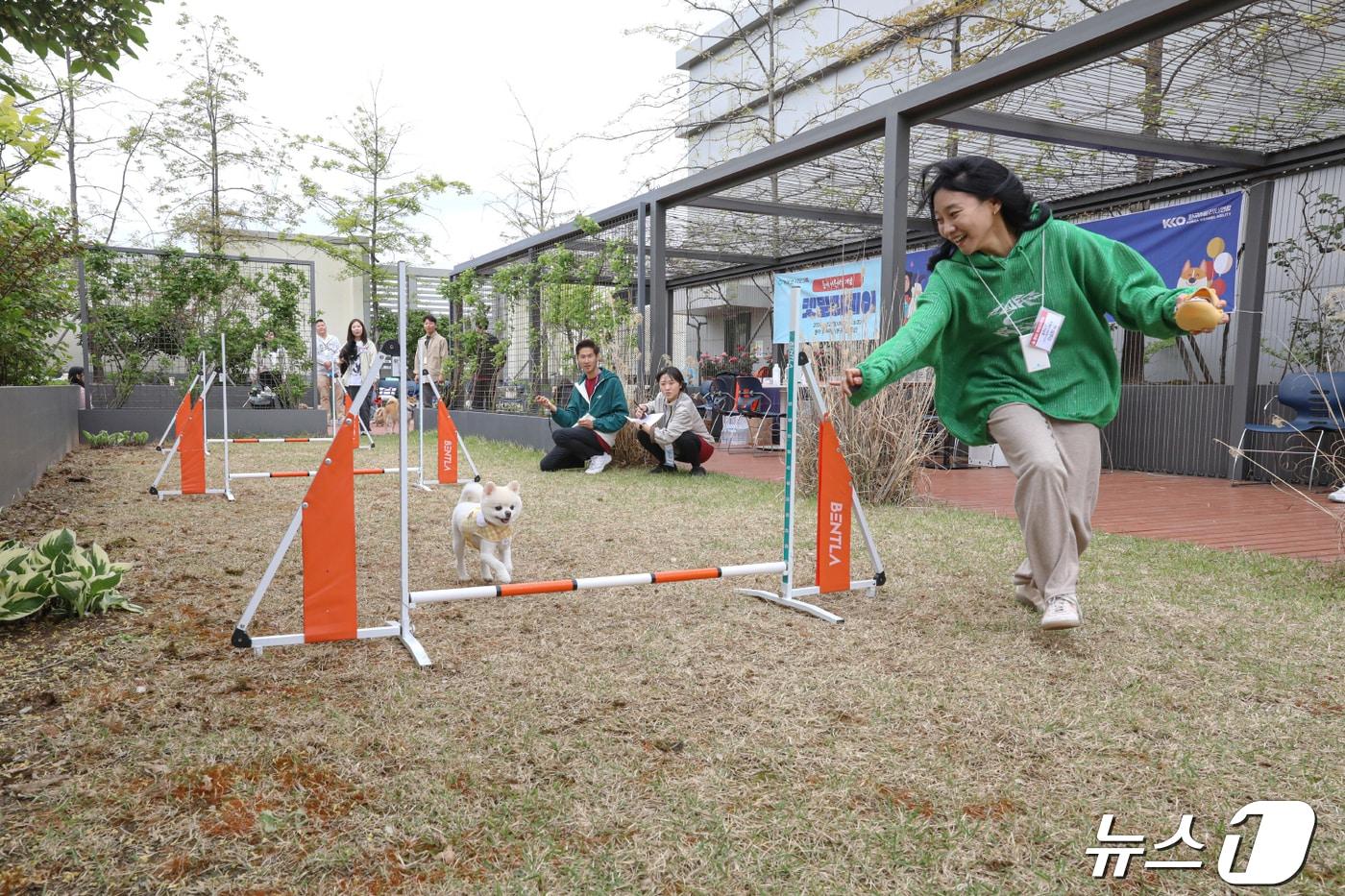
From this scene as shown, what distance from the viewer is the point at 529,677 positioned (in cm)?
269

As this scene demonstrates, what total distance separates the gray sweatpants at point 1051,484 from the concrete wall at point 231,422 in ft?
38.0

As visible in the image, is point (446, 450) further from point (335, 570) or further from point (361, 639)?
point (335, 570)

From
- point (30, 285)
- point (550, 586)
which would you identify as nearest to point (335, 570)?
point (550, 586)

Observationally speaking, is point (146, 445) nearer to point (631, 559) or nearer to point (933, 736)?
point (631, 559)

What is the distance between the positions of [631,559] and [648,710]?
6.65 feet

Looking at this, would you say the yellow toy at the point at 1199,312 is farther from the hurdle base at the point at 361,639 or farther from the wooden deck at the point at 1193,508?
the hurdle base at the point at 361,639

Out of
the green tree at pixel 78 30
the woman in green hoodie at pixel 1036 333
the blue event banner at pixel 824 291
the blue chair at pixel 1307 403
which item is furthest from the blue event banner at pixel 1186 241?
the green tree at pixel 78 30

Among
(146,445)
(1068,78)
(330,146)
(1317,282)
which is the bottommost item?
(146,445)

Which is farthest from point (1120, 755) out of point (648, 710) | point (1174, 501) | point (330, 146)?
point (330, 146)

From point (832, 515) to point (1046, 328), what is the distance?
1137mm

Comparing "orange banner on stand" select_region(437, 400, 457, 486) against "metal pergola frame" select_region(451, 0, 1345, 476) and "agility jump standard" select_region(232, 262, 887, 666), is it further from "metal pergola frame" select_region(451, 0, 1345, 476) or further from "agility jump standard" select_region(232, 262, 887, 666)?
"agility jump standard" select_region(232, 262, 887, 666)

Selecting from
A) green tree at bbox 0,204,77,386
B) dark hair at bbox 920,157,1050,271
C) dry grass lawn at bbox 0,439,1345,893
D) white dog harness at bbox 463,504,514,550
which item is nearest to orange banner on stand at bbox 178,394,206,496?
green tree at bbox 0,204,77,386

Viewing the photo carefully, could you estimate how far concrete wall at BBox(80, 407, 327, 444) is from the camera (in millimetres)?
Result: 11547

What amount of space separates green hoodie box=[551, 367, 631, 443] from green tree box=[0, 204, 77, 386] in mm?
4135
